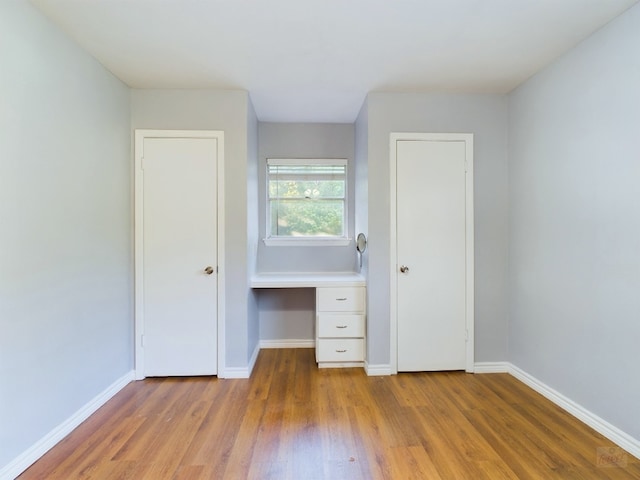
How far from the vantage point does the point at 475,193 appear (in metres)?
2.77

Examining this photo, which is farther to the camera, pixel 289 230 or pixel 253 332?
pixel 289 230

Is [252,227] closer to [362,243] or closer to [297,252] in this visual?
[297,252]

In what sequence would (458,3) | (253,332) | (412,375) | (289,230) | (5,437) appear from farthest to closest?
1. (289,230)
2. (253,332)
3. (412,375)
4. (458,3)
5. (5,437)

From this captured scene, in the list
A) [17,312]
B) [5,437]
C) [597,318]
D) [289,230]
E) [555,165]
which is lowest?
[5,437]

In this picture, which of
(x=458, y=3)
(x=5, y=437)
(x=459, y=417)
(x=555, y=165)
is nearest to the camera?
(x=5, y=437)

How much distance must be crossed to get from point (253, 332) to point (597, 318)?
8.77 ft

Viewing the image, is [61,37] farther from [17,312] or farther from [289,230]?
[289,230]

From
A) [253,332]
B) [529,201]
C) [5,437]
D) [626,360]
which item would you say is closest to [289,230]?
[253,332]

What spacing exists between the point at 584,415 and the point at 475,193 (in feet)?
5.79

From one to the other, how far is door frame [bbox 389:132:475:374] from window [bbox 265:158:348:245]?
88cm

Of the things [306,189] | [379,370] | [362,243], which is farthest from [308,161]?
[379,370]

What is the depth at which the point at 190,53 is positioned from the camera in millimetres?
2170

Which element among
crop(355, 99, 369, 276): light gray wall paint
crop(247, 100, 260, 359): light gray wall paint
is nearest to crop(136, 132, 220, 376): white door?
crop(247, 100, 260, 359): light gray wall paint

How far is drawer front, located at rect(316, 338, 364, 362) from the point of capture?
2.87 m
